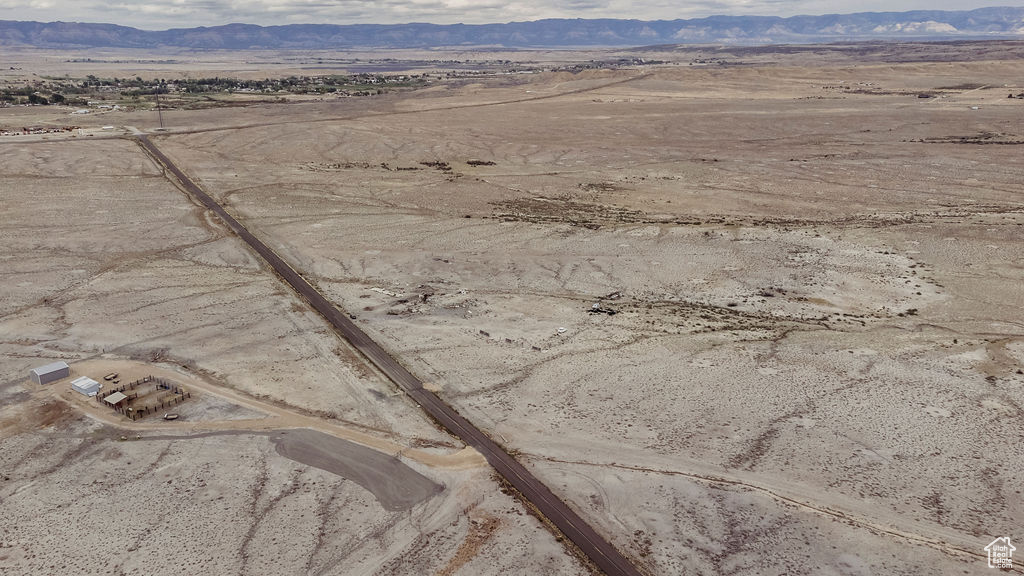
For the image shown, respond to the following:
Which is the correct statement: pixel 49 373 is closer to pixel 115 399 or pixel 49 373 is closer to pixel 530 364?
pixel 115 399

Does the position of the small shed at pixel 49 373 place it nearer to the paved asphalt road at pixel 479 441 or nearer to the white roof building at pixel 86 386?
the white roof building at pixel 86 386

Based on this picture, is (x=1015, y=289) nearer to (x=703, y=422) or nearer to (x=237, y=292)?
(x=703, y=422)

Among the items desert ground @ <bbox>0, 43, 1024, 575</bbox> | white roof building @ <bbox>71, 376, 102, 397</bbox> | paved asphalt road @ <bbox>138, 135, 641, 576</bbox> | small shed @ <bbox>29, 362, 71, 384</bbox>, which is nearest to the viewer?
paved asphalt road @ <bbox>138, 135, 641, 576</bbox>

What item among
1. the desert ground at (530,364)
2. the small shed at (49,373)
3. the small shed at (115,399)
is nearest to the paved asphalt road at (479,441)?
the desert ground at (530,364)

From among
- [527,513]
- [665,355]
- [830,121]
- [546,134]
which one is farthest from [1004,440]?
[830,121]

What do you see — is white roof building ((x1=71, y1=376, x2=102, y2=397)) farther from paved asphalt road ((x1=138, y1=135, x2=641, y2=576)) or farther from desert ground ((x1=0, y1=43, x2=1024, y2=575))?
paved asphalt road ((x1=138, y1=135, x2=641, y2=576))

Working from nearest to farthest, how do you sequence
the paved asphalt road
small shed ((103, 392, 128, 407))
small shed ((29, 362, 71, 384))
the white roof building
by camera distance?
the paved asphalt road, small shed ((103, 392, 128, 407)), the white roof building, small shed ((29, 362, 71, 384))

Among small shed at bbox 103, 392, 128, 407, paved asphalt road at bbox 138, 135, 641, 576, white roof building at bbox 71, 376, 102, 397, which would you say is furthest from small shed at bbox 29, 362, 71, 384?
paved asphalt road at bbox 138, 135, 641, 576

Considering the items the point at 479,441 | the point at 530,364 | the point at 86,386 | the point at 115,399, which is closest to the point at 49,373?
the point at 86,386
